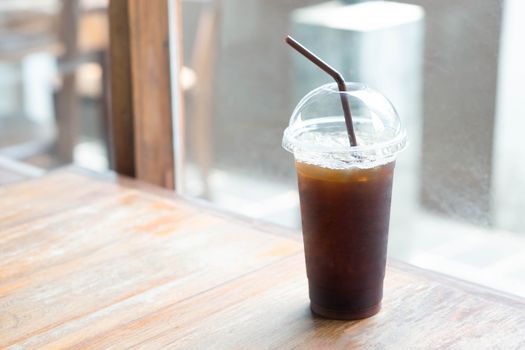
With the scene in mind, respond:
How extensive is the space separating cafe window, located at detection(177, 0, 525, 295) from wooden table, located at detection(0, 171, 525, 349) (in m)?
0.33

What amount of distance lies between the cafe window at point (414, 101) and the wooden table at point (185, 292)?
0.33 metres

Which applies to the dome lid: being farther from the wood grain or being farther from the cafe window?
the wood grain

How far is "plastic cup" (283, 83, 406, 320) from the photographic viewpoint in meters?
1.08

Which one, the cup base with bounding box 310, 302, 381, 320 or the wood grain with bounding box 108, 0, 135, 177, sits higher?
the wood grain with bounding box 108, 0, 135, 177

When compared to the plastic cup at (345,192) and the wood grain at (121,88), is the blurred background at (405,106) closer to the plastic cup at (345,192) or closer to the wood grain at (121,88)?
the wood grain at (121,88)

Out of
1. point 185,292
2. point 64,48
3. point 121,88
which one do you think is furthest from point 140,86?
point 64,48

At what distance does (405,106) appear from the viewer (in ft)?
5.56

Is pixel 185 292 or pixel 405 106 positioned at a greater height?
pixel 405 106

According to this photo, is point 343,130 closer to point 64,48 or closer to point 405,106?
point 405,106

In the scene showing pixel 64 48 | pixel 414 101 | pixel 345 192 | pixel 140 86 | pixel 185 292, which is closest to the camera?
pixel 345 192

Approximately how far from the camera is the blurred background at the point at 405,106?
60.6 inches

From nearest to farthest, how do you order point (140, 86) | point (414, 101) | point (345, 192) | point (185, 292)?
point (345, 192) < point (185, 292) < point (414, 101) < point (140, 86)

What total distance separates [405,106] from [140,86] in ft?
1.98

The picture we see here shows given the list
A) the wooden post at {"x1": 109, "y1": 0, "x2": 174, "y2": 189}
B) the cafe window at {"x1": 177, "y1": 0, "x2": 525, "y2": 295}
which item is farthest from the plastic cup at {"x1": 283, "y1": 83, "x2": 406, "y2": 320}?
the wooden post at {"x1": 109, "y1": 0, "x2": 174, "y2": 189}
